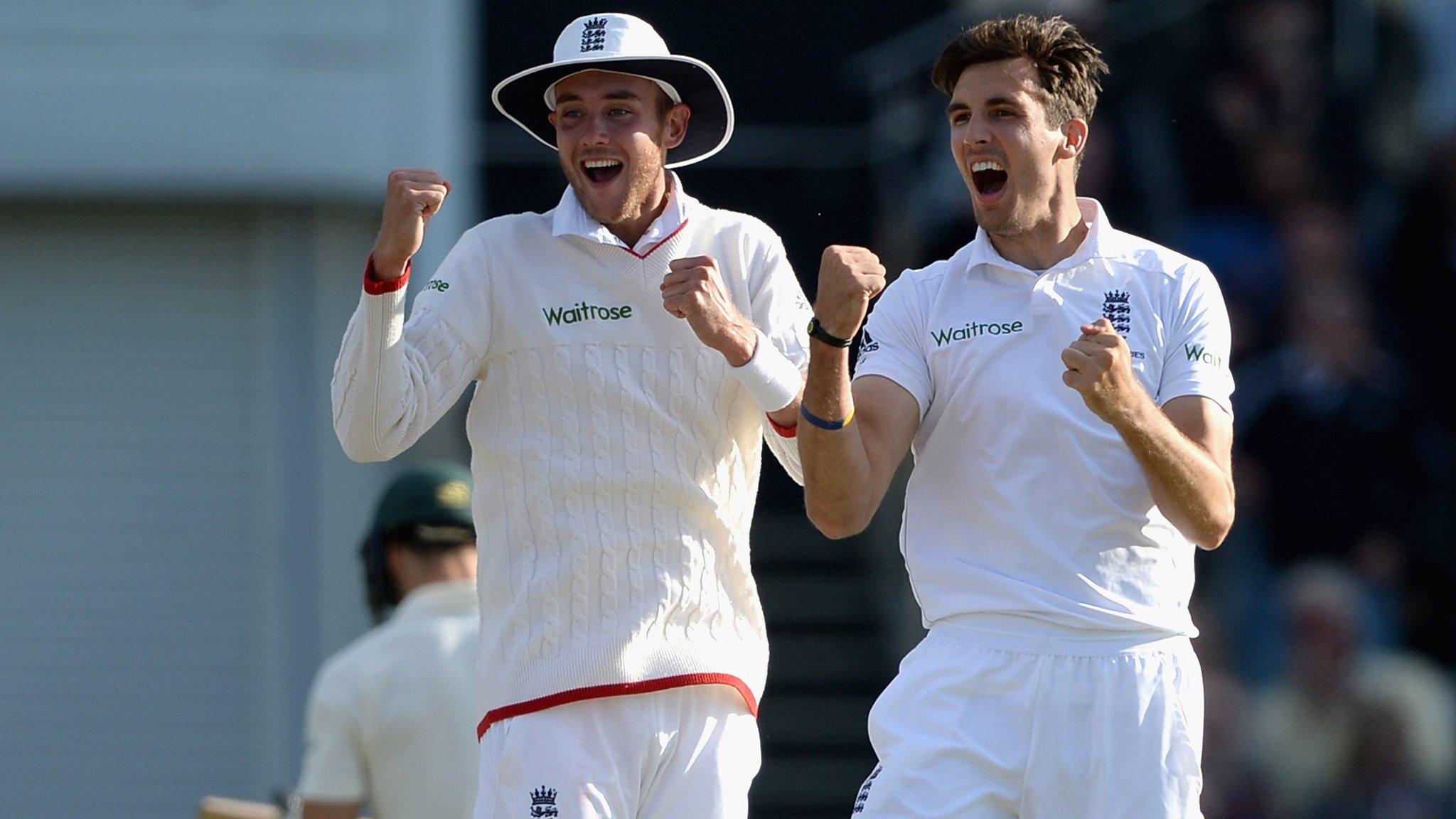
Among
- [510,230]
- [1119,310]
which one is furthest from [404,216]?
[1119,310]

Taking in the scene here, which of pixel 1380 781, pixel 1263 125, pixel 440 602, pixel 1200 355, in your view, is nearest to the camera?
pixel 1200 355

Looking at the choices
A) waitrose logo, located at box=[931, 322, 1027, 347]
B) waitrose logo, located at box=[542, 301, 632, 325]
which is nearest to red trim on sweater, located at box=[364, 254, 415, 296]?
waitrose logo, located at box=[542, 301, 632, 325]

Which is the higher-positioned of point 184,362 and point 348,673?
point 184,362

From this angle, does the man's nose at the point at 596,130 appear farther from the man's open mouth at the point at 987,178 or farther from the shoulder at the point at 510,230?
the man's open mouth at the point at 987,178

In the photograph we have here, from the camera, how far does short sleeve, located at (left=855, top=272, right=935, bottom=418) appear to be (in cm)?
393

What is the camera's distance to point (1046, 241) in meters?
4.02

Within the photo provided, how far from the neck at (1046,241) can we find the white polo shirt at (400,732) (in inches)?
64.9

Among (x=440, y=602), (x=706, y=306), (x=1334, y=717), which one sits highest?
(x=706, y=306)

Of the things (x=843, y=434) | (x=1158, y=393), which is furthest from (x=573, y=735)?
(x=1158, y=393)

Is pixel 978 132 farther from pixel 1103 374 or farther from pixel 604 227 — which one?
pixel 604 227

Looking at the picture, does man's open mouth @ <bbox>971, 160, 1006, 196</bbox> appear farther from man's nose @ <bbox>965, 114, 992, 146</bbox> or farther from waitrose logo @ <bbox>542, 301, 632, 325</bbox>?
waitrose logo @ <bbox>542, 301, 632, 325</bbox>

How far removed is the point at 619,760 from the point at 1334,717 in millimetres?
5105

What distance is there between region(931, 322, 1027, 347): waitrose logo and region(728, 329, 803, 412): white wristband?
0.26 metres

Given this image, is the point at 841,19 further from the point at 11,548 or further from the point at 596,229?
the point at 596,229
